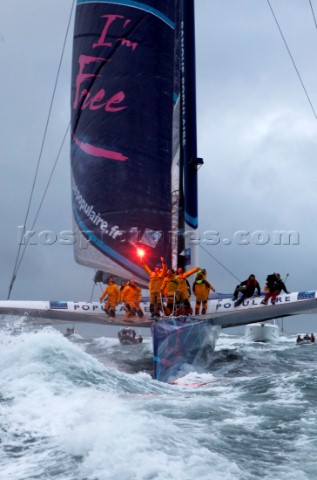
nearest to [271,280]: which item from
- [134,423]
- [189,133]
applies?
[189,133]

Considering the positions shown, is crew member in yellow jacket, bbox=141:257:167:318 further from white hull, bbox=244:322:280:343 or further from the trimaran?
white hull, bbox=244:322:280:343

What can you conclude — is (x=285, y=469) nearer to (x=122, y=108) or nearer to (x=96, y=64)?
(x=122, y=108)

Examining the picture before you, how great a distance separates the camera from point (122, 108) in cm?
1195

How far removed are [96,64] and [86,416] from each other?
9.62 m

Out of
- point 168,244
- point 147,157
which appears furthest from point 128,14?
point 168,244

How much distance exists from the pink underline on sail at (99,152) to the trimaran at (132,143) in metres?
0.02

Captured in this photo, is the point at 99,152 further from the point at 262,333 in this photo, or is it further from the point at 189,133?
the point at 262,333

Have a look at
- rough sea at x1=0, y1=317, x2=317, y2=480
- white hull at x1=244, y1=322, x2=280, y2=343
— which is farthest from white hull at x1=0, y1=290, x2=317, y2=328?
white hull at x1=244, y1=322, x2=280, y2=343

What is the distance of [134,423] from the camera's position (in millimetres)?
4000

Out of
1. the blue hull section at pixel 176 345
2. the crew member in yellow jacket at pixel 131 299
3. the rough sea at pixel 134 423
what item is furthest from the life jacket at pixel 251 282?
the rough sea at pixel 134 423

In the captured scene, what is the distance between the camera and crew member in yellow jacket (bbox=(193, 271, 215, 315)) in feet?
34.2

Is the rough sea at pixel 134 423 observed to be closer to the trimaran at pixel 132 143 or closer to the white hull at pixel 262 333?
the trimaran at pixel 132 143

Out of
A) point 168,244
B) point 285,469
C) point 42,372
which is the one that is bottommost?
point 285,469

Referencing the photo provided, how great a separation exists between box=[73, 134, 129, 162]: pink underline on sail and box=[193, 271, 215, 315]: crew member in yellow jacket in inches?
115
